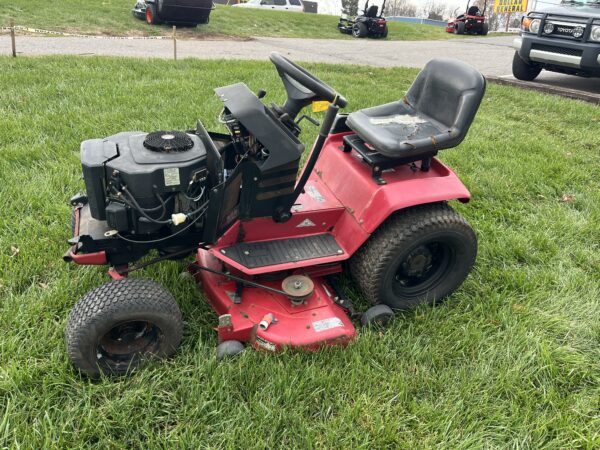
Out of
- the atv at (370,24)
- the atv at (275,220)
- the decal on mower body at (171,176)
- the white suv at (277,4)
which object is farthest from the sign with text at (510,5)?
the decal on mower body at (171,176)

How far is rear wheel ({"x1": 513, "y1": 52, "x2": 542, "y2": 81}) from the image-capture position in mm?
A: 8430

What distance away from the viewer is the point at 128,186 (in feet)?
6.75

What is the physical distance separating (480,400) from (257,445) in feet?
3.29

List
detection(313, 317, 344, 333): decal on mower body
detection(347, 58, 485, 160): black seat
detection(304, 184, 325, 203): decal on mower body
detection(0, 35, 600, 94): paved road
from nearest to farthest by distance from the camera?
detection(313, 317, 344, 333): decal on mower body, detection(347, 58, 485, 160): black seat, detection(304, 184, 325, 203): decal on mower body, detection(0, 35, 600, 94): paved road

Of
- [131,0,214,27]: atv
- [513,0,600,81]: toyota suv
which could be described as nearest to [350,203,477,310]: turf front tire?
[513,0,600,81]: toyota suv

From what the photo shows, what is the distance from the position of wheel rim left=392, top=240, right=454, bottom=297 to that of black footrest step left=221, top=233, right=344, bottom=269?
0.42 m

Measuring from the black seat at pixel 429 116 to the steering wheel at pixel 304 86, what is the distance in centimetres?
49

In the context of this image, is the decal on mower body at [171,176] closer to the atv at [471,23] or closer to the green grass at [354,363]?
the green grass at [354,363]

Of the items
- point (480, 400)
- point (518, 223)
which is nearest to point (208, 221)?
point (480, 400)

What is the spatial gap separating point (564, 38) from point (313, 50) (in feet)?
21.1

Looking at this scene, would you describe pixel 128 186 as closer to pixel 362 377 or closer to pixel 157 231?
pixel 157 231

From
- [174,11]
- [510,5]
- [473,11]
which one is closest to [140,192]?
[174,11]

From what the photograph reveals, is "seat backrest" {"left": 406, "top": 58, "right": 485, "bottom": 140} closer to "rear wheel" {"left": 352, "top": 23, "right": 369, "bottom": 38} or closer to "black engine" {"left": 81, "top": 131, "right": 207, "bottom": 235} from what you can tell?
"black engine" {"left": 81, "top": 131, "right": 207, "bottom": 235}

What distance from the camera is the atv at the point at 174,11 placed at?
40.7ft
